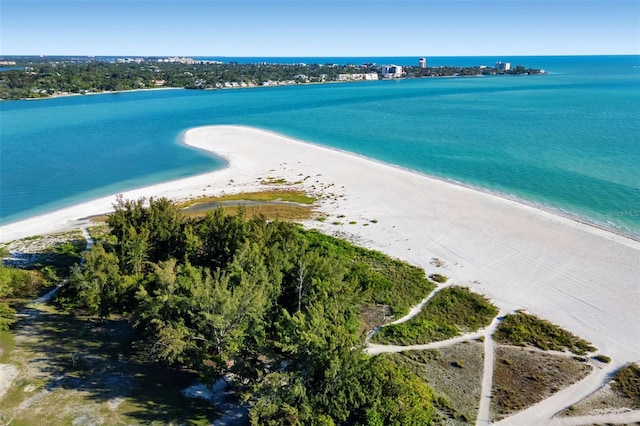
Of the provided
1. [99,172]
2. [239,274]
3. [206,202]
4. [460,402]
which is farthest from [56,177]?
[460,402]

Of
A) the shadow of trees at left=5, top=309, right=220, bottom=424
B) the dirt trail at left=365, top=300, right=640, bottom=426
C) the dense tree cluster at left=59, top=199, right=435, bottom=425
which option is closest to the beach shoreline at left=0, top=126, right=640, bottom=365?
the dirt trail at left=365, top=300, right=640, bottom=426

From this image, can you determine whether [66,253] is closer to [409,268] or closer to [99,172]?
[409,268]

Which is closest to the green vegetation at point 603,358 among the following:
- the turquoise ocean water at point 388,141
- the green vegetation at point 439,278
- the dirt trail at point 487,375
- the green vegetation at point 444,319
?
the dirt trail at point 487,375

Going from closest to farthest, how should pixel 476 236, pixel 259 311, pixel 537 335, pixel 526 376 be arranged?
1. pixel 259 311
2. pixel 526 376
3. pixel 537 335
4. pixel 476 236

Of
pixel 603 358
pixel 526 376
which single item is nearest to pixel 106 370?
pixel 526 376

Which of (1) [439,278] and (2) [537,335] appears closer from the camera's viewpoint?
(2) [537,335]

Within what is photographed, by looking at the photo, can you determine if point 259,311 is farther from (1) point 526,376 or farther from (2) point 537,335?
(2) point 537,335

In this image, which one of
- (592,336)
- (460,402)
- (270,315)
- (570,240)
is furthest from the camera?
(570,240)
